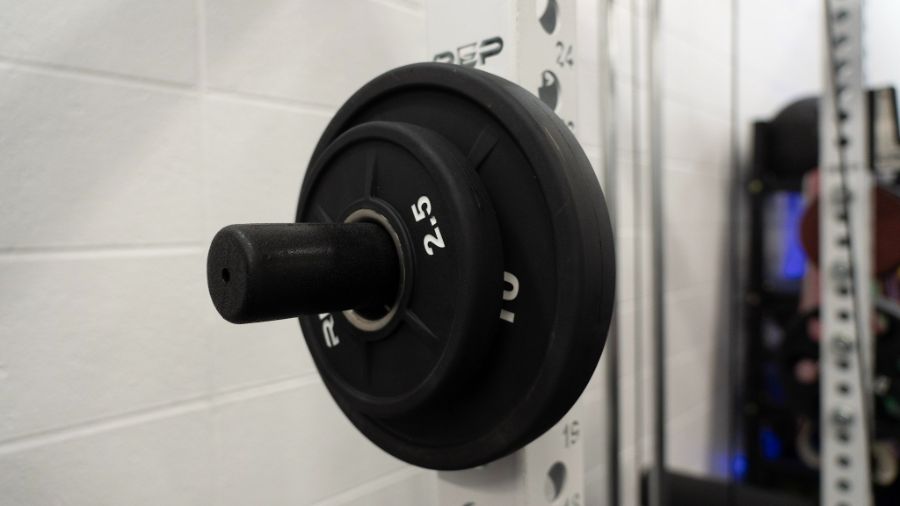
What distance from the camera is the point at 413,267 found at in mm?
430

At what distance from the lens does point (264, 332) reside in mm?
833

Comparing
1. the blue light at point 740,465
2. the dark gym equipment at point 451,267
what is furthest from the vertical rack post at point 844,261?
the dark gym equipment at point 451,267

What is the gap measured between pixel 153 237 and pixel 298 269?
1.33 feet

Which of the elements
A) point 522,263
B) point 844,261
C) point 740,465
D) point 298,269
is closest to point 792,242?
point 740,465

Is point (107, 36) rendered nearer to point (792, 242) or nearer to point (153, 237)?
point (153, 237)

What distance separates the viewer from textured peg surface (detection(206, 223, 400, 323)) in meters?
0.37

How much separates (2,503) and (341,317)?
1.43 ft

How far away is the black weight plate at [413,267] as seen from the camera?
396mm

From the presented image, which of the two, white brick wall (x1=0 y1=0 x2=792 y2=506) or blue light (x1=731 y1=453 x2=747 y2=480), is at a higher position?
white brick wall (x1=0 y1=0 x2=792 y2=506)

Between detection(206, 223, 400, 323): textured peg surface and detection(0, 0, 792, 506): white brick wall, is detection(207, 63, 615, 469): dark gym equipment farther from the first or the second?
detection(0, 0, 792, 506): white brick wall

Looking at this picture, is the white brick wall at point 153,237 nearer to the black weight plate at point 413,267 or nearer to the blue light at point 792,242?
the black weight plate at point 413,267

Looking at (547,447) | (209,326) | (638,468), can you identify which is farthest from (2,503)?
(638,468)

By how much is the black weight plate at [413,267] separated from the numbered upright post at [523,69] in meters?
0.16

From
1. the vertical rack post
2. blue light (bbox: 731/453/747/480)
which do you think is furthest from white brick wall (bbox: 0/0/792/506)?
blue light (bbox: 731/453/747/480)
